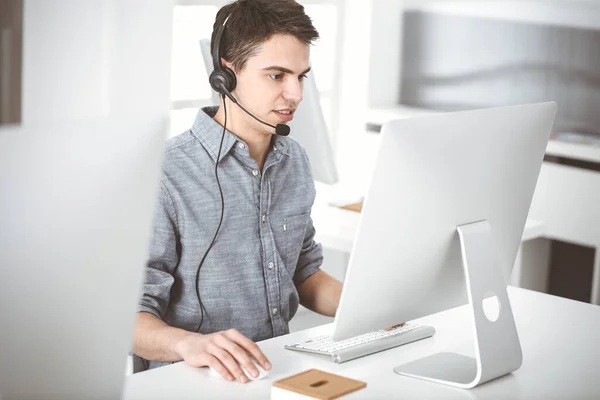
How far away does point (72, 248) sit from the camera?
3.11 ft

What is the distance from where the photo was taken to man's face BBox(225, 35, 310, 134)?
5.97ft

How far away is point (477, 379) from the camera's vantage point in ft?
4.81

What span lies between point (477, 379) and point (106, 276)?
0.70 m

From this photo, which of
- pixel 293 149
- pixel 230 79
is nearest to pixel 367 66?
pixel 293 149

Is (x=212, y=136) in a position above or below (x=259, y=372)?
above

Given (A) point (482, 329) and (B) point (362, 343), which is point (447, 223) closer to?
(A) point (482, 329)

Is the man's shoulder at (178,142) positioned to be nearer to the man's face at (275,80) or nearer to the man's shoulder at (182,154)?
the man's shoulder at (182,154)

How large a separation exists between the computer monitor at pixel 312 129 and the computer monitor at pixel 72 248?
150 cm

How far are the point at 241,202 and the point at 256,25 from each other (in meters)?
0.34

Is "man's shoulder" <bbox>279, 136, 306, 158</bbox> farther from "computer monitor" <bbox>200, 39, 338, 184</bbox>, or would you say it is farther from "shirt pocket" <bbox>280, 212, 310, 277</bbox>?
"computer monitor" <bbox>200, 39, 338, 184</bbox>

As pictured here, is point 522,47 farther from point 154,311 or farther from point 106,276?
point 106,276

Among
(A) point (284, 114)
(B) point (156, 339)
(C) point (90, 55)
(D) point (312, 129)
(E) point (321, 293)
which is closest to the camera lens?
(B) point (156, 339)

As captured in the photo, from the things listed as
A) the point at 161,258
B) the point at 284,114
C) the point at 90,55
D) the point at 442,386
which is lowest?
the point at 442,386

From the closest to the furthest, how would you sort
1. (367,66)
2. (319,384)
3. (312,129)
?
(319,384) → (312,129) → (367,66)
